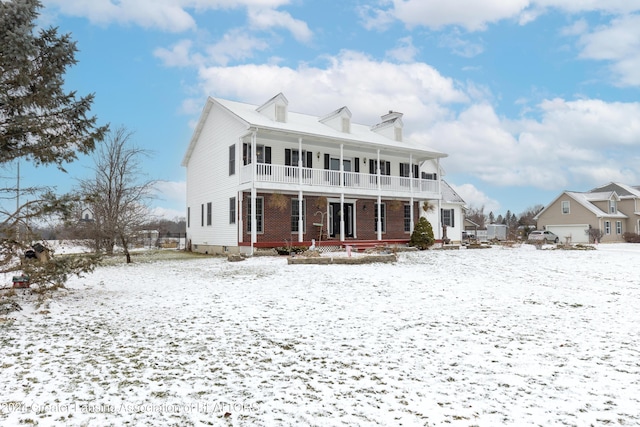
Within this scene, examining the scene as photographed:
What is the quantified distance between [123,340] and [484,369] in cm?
506

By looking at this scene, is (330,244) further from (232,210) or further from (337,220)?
(232,210)

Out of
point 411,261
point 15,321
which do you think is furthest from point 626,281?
point 15,321

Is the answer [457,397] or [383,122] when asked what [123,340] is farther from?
[383,122]

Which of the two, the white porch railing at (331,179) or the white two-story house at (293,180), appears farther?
the white two-story house at (293,180)

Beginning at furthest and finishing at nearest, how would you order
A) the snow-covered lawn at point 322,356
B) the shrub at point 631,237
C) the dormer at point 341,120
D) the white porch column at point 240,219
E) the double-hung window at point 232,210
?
the shrub at point 631,237 → the dormer at point 341,120 → the double-hung window at point 232,210 → the white porch column at point 240,219 → the snow-covered lawn at point 322,356

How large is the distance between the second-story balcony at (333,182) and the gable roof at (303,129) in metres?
1.65

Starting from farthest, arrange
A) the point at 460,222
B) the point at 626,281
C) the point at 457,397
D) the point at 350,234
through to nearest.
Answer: the point at 460,222, the point at 350,234, the point at 626,281, the point at 457,397

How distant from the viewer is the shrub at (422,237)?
23328 millimetres

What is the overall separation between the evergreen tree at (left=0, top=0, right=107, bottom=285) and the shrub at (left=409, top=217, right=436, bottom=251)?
57.5 feet

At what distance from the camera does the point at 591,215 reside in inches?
1720

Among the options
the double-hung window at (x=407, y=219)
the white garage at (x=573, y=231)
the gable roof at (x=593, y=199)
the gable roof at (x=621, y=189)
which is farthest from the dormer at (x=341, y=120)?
the gable roof at (x=621, y=189)

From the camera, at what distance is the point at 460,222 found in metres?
32.1

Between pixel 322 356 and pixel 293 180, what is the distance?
15476 mm

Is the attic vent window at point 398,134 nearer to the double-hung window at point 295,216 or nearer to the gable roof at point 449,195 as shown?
the gable roof at point 449,195
